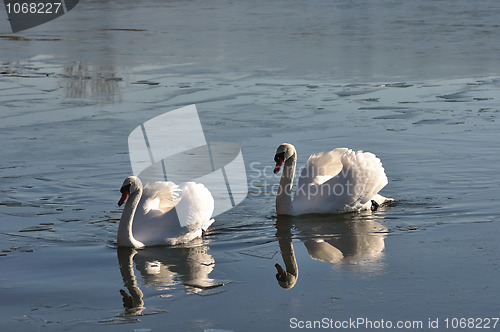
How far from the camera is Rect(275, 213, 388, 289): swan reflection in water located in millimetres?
7000

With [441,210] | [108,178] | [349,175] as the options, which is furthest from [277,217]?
[108,178]

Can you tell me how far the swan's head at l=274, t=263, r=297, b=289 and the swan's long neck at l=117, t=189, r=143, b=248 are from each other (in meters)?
1.41

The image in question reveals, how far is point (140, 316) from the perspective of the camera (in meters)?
5.91

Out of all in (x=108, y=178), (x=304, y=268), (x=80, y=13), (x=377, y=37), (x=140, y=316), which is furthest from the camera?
(x=80, y=13)

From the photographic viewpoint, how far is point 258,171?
10.3 m

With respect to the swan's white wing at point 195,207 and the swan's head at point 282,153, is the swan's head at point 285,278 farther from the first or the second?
the swan's head at point 282,153

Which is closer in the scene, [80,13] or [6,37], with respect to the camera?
[6,37]

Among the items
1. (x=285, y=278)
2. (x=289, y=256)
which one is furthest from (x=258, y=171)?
(x=285, y=278)

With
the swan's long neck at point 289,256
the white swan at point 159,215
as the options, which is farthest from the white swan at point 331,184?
the white swan at point 159,215

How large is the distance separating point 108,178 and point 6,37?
13.2 meters

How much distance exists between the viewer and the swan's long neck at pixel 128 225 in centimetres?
769

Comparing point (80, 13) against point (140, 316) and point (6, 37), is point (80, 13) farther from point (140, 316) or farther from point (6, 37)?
point (140, 316)

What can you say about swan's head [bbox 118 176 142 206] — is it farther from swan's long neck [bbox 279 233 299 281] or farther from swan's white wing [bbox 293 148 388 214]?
swan's white wing [bbox 293 148 388 214]

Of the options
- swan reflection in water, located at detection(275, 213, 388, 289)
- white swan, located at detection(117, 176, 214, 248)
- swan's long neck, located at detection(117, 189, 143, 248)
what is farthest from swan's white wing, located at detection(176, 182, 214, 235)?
swan reflection in water, located at detection(275, 213, 388, 289)
